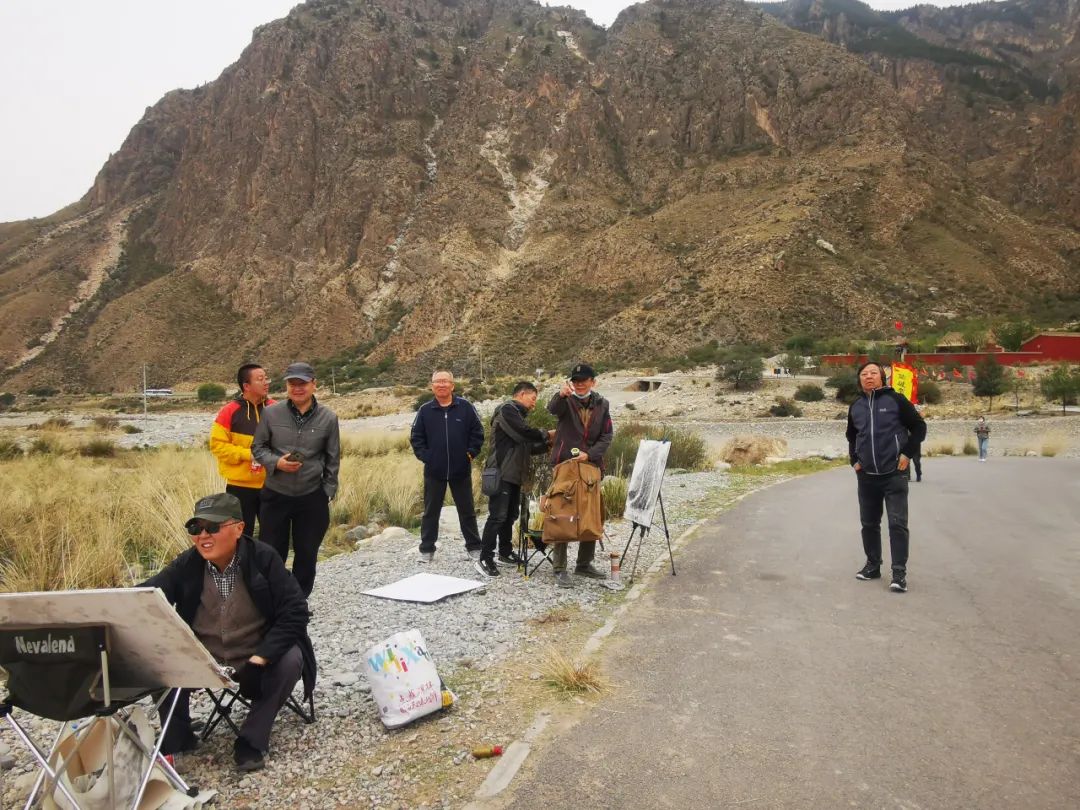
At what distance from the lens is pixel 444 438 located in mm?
7770

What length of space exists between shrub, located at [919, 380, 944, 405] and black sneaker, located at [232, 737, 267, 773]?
41.2 metres

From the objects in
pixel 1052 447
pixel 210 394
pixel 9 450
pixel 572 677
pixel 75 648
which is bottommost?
pixel 1052 447

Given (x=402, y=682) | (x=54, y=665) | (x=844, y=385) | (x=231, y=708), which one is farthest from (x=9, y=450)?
(x=844, y=385)

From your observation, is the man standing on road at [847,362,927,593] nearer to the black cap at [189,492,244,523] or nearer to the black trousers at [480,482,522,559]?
the black trousers at [480,482,522,559]

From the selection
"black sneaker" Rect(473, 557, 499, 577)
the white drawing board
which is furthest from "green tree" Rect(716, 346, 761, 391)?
the white drawing board

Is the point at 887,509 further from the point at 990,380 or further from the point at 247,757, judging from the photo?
the point at 990,380

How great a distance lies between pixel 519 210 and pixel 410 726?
277 feet

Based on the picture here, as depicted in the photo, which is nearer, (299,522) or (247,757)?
(247,757)

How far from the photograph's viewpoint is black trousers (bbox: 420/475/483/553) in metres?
7.93

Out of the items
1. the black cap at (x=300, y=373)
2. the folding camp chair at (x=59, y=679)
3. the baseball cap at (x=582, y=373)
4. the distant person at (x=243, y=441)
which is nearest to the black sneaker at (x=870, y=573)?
the baseball cap at (x=582, y=373)

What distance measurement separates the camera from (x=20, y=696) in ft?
9.77

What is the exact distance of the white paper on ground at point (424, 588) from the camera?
657 cm

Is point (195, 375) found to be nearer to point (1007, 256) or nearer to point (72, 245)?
point (72, 245)

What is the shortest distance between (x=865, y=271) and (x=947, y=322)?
25.4ft
